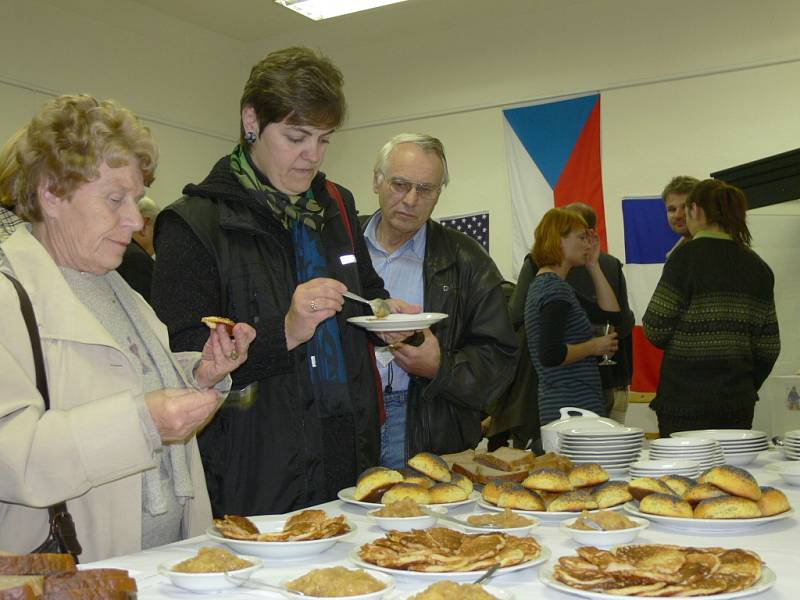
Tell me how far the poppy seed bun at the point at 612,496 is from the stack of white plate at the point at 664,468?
0.68 ft

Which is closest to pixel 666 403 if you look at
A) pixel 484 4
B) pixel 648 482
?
pixel 648 482

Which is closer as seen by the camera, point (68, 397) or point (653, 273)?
point (68, 397)

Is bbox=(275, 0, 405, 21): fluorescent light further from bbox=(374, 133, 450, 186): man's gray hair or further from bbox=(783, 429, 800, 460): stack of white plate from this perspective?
bbox=(783, 429, 800, 460): stack of white plate

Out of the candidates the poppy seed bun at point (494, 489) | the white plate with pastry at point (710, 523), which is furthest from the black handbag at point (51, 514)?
the white plate with pastry at point (710, 523)

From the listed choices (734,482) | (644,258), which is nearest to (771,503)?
(734,482)

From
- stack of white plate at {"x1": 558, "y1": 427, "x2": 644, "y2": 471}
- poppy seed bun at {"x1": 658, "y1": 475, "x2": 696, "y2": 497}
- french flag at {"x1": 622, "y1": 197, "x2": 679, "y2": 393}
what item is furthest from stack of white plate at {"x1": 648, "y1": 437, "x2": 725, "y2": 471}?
french flag at {"x1": 622, "y1": 197, "x2": 679, "y2": 393}

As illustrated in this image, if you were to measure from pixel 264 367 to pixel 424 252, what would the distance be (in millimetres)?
1061

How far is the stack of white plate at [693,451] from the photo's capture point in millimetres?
2195

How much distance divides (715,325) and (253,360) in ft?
6.99

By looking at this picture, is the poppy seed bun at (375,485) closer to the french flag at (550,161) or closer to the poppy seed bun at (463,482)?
the poppy seed bun at (463,482)

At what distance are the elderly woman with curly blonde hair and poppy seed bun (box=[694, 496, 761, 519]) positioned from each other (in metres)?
0.92

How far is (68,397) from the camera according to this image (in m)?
1.57

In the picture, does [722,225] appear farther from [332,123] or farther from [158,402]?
[158,402]

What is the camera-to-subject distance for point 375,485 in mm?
1864
